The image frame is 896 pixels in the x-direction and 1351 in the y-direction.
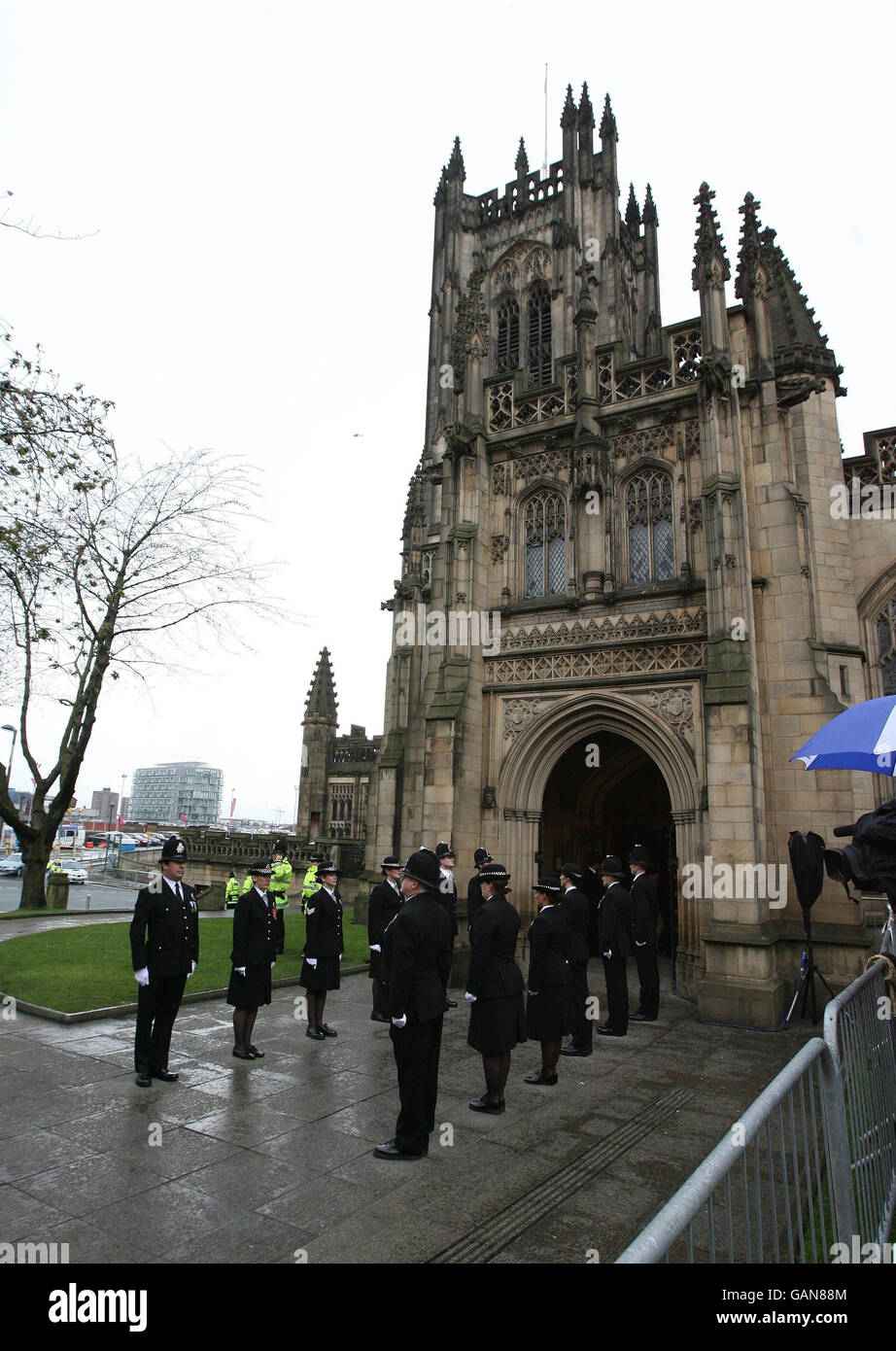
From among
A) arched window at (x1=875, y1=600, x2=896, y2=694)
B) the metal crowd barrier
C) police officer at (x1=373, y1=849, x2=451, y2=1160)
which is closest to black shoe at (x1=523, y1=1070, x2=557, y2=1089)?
police officer at (x1=373, y1=849, x2=451, y2=1160)

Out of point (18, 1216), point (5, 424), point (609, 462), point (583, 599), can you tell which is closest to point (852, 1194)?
point (18, 1216)

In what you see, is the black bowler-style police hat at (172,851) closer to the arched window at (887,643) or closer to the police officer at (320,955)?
the police officer at (320,955)

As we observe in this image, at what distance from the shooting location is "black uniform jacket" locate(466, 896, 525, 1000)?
664 centimetres

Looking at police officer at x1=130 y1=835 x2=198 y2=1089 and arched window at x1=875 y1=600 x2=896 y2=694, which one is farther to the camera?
arched window at x1=875 y1=600 x2=896 y2=694

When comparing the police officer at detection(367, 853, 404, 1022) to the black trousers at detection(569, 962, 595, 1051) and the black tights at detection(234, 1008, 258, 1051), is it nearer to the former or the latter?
the black tights at detection(234, 1008, 258, 1051)

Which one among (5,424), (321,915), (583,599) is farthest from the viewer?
(583,599)

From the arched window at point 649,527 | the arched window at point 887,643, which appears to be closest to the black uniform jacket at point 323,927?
the arched window at point 649,527

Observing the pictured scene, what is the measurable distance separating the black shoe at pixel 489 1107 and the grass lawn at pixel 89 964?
5150 millimetres

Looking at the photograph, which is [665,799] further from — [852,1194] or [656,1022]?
[852,1194]

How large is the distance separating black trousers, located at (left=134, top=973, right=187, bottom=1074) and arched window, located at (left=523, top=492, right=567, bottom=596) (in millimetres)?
10001

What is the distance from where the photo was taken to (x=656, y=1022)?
10219mm

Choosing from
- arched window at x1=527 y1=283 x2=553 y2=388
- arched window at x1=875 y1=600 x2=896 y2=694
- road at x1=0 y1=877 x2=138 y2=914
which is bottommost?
road at x1=0 y1=877 x2=138 y2=914

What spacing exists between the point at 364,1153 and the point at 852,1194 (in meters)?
3.33
